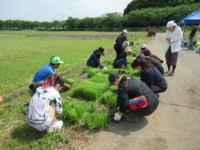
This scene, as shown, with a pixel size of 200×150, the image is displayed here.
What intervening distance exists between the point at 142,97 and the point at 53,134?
172 cm

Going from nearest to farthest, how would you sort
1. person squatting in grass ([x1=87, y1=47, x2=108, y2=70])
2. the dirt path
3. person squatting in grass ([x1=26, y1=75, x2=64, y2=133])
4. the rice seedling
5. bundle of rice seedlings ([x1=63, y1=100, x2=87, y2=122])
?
person squatting in grass ([x1=26, y1=75, x2=64, y2=133]) → the dirt path → bundle of rice seedlings ([x1=63, y1=100, x2=87, y2=122]) → the rice seedling → person squatting in grass ([x1=87, y1=47, x2=108, y2=70])

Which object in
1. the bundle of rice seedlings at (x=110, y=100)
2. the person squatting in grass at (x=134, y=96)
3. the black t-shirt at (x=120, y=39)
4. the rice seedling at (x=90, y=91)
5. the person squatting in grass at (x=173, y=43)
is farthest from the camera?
the black t-shirt at (x=120, y=39)

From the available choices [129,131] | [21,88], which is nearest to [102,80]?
[129,131]

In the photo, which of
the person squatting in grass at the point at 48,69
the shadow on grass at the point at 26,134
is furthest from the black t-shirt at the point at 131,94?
the person squatting in grass at the point at 48,69

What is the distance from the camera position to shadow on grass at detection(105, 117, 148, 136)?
2496 millimetres

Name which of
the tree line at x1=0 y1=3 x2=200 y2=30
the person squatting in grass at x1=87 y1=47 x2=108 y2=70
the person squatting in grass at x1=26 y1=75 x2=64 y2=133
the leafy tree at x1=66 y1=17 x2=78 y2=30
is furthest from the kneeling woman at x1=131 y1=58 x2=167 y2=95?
the leafy tree at x1=66 y1=17 x2=78 y2=30

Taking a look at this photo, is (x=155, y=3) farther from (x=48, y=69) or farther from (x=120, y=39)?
(x=48, y=69)

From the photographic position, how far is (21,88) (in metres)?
4.09

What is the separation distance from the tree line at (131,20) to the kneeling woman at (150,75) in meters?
45.1

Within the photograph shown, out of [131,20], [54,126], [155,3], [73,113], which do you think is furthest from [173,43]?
[155,3]

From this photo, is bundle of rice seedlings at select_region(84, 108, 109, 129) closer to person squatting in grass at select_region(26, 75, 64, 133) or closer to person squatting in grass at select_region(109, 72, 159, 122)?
person squatting in grass at select_region(109, 72, 159, 122)

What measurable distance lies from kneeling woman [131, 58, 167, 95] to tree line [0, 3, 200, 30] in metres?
45.1

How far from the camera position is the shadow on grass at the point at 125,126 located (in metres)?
2.50

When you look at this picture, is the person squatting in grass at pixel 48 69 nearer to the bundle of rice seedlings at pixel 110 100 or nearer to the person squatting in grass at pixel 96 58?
the bundle of rice seedlings at pixel 110 100
